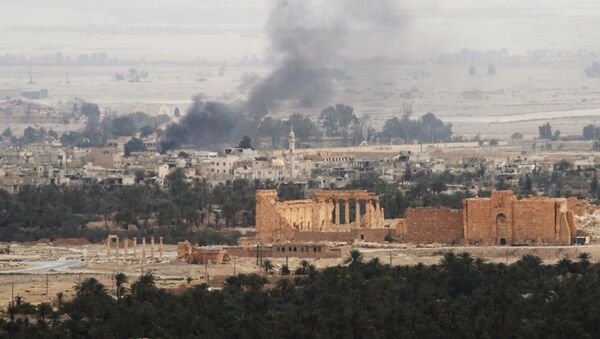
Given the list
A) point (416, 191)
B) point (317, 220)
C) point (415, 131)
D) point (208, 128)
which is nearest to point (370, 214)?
point (317, 220)

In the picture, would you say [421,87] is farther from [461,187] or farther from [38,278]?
[38,278]

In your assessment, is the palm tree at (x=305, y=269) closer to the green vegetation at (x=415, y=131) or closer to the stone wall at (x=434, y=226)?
the stone wall at (x=434, y=226)

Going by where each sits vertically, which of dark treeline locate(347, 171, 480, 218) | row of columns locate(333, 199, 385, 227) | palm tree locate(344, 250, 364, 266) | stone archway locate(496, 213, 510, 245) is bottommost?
palm tree locate(344, 250, 364, 266)

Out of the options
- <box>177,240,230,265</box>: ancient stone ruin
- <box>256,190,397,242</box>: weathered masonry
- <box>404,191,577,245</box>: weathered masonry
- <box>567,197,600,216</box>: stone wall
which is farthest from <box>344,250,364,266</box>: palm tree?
<box>567,197,600,216</box>: stone wall

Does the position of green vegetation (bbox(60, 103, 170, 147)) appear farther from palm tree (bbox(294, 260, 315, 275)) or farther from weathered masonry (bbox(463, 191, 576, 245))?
palm tree (bbox(294, 260, 315, 275))

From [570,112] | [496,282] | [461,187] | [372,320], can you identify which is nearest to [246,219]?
[461,187]

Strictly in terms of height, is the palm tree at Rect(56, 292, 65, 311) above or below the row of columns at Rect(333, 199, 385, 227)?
below
